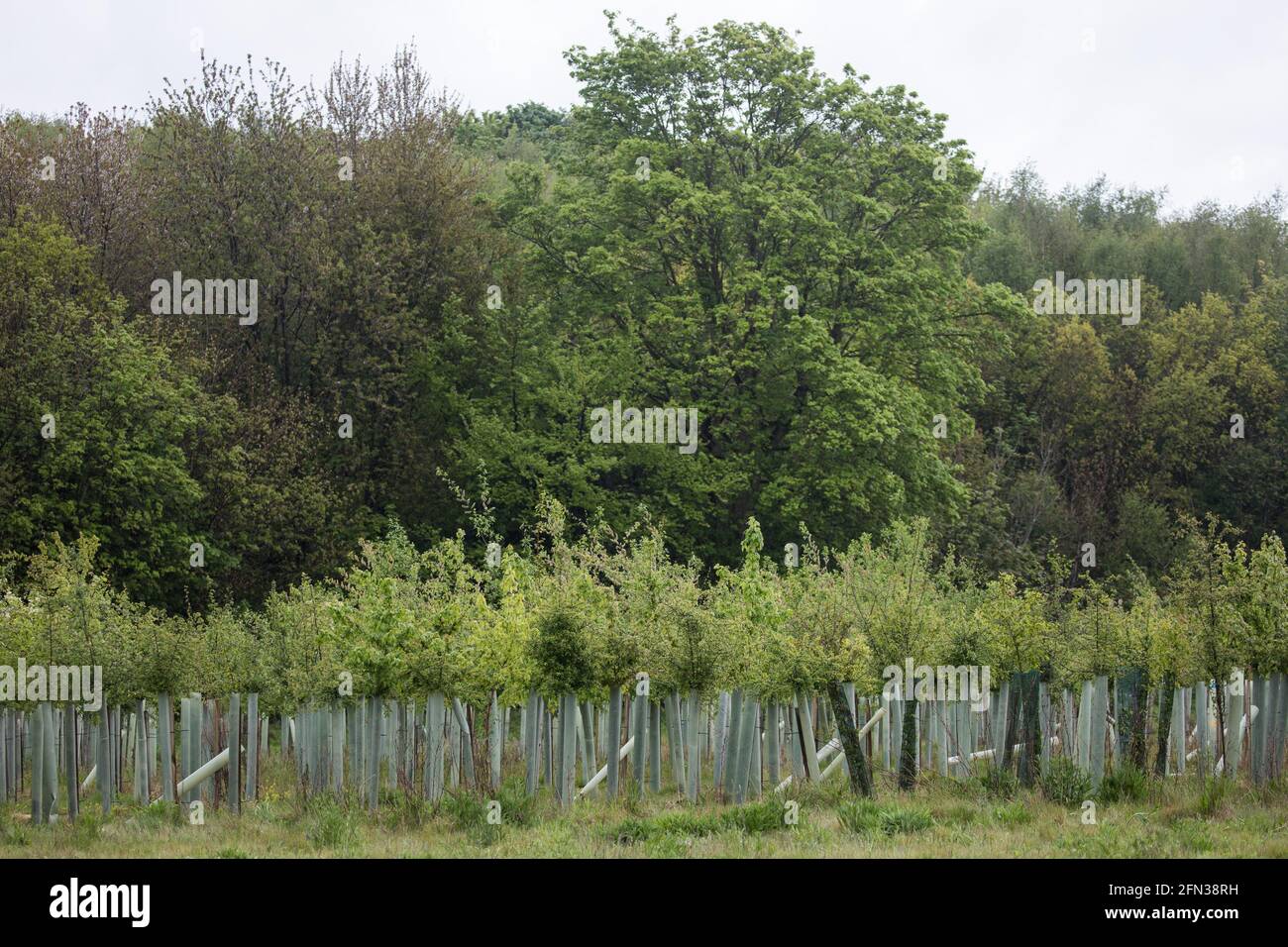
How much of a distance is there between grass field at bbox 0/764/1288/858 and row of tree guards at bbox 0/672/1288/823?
74 centimetres

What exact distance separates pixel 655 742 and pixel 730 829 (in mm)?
5787

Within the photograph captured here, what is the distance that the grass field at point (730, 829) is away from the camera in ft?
62.4

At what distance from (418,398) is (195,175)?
9.12 m

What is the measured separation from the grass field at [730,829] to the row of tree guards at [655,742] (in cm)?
74

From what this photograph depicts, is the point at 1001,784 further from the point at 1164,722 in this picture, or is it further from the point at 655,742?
the point at 655,742

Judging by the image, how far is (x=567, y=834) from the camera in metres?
20.9

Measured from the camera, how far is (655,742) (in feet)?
87.6

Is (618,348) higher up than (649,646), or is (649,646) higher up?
(618,348)

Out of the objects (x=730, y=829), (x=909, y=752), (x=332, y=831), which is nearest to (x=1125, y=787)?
(x=909, y=752)

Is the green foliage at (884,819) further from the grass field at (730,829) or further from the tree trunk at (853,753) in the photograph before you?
the tree trunk at (853,753)

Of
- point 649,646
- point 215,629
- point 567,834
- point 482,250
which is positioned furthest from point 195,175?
point 567,834

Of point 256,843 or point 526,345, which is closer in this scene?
point 256,843

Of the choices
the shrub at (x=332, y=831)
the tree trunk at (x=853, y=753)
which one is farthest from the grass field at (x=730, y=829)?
the tree trunk at (x=853, y=753)
